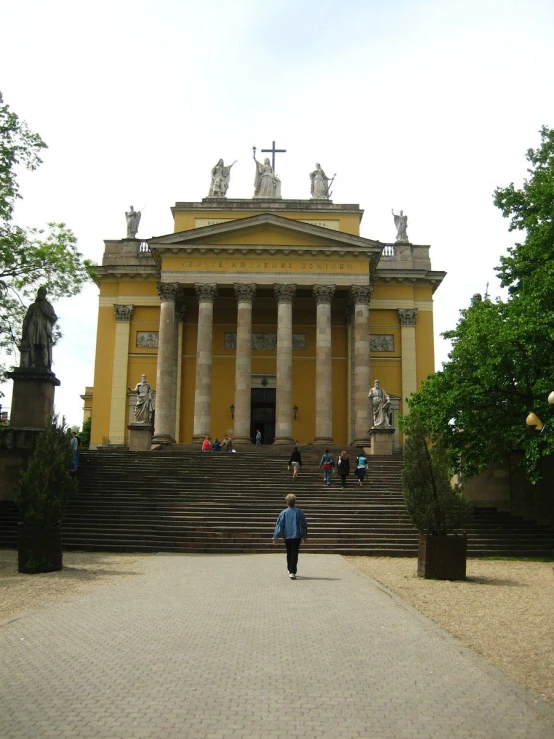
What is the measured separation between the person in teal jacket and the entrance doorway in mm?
26882

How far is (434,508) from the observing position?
14195 millimetres

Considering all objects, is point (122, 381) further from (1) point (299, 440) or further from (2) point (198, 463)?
(2) point (198, 463)

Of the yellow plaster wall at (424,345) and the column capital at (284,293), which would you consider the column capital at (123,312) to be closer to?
the column capital at (284,293)

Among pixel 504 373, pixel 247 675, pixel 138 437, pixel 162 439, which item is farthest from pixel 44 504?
pixel 162 439

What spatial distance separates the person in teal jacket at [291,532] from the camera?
1356cm

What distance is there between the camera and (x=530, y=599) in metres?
11.8

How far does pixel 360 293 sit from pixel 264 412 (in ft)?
28.6

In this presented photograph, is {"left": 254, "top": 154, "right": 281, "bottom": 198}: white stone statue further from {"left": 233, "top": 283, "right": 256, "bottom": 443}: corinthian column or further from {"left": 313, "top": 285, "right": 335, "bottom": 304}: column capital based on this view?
{"left": 313, "top": 285, "right": 335, "bottom": 304}: column capital

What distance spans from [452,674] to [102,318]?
A: 125ft

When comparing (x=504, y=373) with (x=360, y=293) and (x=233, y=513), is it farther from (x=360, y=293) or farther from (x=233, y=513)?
(x=360, y=293)

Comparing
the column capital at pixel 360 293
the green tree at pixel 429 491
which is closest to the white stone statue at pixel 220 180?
the column capital at pixel 360 293

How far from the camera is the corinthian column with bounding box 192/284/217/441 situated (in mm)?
36031

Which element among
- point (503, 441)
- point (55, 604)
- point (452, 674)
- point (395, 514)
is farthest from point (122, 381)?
point (452, 674)

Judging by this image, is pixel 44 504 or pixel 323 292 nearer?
pixel 44 504
